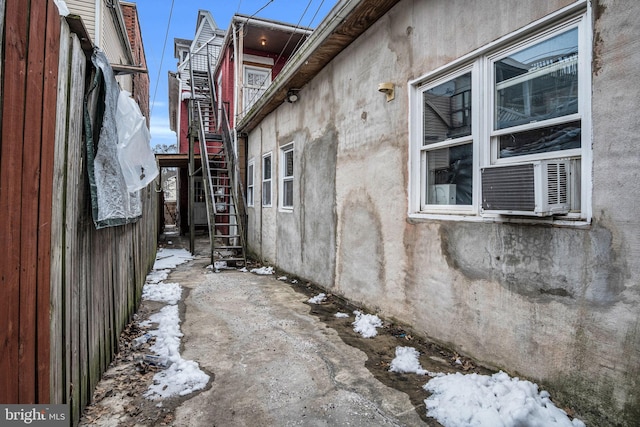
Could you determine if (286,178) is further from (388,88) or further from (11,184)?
(11,184)

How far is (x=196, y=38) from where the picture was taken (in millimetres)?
18625

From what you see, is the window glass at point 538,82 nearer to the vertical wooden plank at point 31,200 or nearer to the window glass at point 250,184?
the vertical wooden plank at point 31,200

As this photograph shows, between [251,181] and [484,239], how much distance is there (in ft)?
25.5

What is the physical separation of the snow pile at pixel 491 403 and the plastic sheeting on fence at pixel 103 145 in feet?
8.52

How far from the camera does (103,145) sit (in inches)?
93.4

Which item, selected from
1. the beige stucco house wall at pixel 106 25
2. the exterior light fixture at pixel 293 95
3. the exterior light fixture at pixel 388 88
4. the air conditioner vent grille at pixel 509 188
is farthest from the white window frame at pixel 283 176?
the air conditioner vent grille at pixel 509 188

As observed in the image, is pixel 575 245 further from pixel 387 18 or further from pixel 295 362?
pixel 387 18

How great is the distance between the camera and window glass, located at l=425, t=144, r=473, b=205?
10.7 feet

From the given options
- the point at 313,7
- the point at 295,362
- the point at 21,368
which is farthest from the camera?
the point at 313,7

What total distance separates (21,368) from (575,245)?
10.1 feet

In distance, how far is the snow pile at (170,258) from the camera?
825 centimetres

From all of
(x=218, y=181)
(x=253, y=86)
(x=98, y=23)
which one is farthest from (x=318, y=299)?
(x=253, y=86)

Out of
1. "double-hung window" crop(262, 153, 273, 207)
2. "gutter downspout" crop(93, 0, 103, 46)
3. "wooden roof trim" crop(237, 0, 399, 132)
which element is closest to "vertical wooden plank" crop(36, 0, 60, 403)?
"wooden roof trim" crop(237, 0, 399, 132)

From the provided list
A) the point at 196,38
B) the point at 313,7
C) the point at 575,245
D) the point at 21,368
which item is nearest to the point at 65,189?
the point at 21,368
